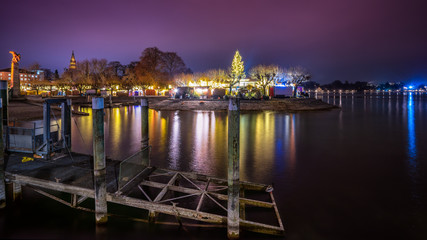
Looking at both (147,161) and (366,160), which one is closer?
(147,161)

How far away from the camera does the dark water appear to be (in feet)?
26.4

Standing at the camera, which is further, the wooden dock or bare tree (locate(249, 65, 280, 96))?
bare tree (locate(249, 65, 280, 96))

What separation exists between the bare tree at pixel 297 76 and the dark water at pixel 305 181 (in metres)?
43.8

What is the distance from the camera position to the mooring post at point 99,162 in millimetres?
7676

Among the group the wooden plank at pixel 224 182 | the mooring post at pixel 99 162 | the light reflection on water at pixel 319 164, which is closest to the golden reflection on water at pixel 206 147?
the light reflection on water at pixel 319 164

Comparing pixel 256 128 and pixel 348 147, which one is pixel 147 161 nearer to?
pixel 348 147

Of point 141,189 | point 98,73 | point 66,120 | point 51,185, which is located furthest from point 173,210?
point 98,73

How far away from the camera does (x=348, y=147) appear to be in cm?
2045

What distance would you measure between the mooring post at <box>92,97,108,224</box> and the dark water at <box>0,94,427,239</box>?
0.77 meters

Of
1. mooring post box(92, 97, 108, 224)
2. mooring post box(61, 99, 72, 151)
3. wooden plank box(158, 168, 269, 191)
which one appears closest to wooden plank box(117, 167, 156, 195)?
mooring post box(92, 97, 108, 224)

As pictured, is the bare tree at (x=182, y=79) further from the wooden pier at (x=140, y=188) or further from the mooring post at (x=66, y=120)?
the wooden pier at (x=140, y=188)

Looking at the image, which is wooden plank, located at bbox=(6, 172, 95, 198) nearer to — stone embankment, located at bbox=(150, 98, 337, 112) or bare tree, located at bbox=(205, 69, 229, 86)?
stone embankment, located at bbox=(150, 98, 337, 112)

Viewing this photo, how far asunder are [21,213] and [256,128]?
23.4 meters

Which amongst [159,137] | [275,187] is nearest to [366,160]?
[275,187]
